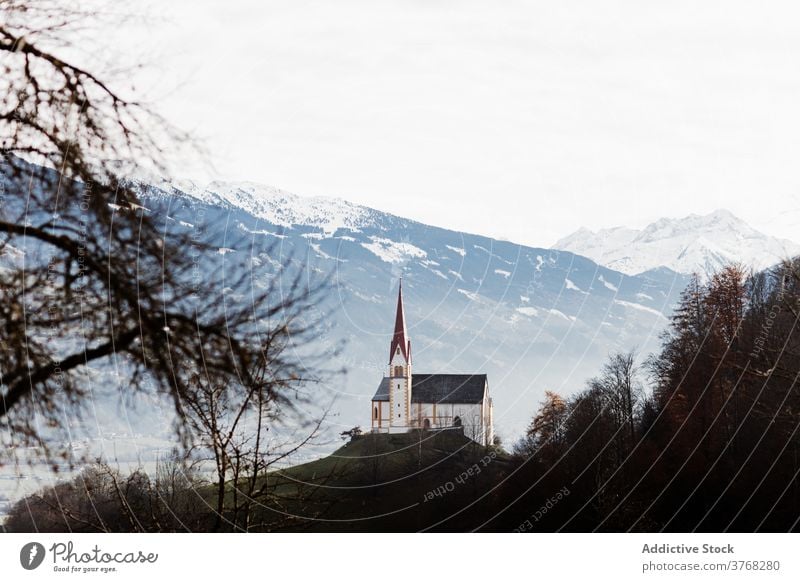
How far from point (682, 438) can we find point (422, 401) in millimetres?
5025

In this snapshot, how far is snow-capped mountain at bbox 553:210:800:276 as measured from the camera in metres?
9.51

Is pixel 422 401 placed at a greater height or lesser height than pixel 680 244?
lesser

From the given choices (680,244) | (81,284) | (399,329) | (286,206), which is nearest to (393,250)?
(399,329)

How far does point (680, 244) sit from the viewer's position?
34.4 feet

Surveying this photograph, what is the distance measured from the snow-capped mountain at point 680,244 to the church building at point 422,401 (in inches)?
78.4

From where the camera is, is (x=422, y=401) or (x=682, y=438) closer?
(x=682, y=438)

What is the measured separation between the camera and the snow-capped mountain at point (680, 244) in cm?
951

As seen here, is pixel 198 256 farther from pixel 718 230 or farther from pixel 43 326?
pixel 718 230

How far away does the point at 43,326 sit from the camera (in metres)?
4.77

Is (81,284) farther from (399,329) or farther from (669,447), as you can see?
(669,447)

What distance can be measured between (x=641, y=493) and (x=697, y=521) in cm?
116

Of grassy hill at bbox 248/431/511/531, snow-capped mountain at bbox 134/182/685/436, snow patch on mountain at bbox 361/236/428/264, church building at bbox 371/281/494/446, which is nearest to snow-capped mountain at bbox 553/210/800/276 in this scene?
snow-capped mountain at bbox 134/182/685/436

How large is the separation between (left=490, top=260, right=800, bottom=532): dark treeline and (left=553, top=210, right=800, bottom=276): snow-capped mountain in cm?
103

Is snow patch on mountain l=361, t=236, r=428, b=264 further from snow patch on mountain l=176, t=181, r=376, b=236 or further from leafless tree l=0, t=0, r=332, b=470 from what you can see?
leafless tree l=0, t=0, r=332, b=470
